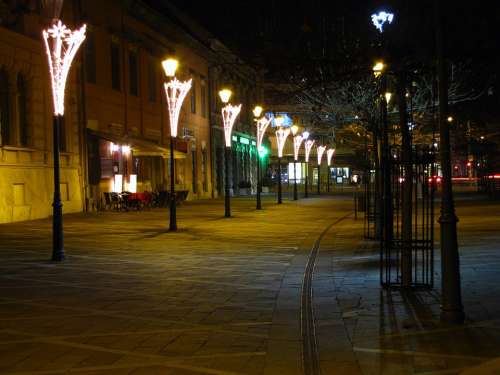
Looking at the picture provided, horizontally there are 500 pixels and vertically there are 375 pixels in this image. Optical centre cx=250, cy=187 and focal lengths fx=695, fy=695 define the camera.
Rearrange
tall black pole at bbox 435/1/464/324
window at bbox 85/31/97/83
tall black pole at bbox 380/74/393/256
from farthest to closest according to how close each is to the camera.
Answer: window at bbox 85/31/97/83 → tall black pole at bbox 380/74/393/256 → tall black pole at bbox 435/1/464/324

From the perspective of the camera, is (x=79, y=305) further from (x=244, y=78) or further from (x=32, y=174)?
(x=244, y=78)

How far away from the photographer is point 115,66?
33750mm

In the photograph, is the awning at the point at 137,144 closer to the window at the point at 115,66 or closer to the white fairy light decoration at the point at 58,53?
the window at the point at 115,66

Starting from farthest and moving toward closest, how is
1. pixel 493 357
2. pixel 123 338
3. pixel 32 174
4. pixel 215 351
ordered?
pixel 32 174
pixel 123 338
pixel 215 351
pixel 493 357

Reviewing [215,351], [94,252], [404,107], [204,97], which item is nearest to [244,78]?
[204,97]

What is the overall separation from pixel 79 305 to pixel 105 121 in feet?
76.2

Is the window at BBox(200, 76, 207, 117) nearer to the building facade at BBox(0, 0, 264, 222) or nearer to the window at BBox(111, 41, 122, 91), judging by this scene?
the building facade at BBox(0, 0, 264, 222)

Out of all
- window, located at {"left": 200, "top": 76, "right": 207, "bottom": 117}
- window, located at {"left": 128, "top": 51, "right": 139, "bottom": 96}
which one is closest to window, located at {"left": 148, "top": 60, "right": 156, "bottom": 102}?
window, located at {"left": 128, "top": 51, "right": 139, "bottom": 96}

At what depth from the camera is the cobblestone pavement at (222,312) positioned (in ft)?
21.6

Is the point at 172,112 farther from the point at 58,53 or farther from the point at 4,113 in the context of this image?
the point at 58,53

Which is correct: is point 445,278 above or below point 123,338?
above

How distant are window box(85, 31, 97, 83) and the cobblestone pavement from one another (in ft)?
48.9

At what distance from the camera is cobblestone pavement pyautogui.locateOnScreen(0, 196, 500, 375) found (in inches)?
259

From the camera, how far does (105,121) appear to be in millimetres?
31672
